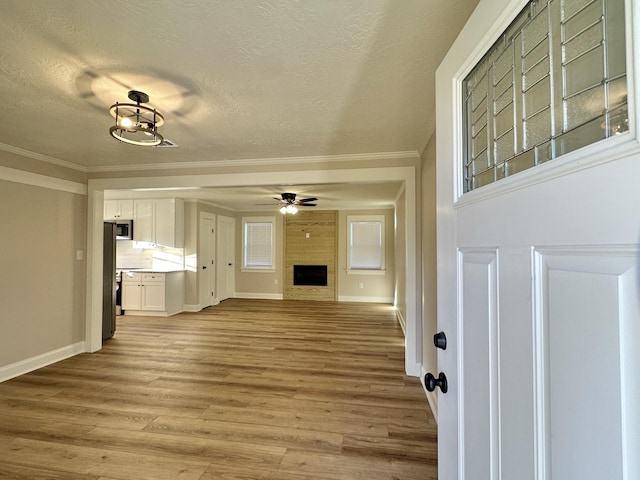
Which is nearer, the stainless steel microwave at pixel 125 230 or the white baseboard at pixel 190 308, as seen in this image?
the stainless steel microwave at pixel 125 230

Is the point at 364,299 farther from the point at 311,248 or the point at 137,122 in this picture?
the point at 137,122

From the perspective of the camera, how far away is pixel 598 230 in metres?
0.47

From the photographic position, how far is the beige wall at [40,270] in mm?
3072

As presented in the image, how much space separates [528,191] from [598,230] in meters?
0.19

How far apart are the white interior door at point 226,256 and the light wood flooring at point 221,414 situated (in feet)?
9.61

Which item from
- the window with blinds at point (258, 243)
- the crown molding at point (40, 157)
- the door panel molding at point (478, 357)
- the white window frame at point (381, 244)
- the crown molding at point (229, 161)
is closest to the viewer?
the door panel molding at point (478, 357)

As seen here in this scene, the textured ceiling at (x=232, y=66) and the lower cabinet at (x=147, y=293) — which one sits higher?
the textured ceiling at (x=232, y=66)

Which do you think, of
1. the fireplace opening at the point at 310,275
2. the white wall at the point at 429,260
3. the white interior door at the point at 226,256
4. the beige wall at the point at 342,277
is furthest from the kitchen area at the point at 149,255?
the white wall at the point at 429,260

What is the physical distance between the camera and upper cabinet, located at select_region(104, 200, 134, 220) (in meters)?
5.90

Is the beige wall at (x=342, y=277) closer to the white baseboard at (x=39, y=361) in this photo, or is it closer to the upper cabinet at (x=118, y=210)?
the upper cabinet at (x=118, y=210)

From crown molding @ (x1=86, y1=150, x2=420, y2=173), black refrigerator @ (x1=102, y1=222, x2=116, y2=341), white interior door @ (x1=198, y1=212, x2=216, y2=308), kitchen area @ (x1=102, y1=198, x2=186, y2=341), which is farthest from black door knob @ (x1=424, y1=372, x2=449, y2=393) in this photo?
white interior door @ (x1=198, y1=212, x2=216, y2=308)

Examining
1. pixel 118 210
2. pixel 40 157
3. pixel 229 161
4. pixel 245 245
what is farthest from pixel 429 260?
pixel 118 210

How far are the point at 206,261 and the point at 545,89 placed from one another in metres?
6.63

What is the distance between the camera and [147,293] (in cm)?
564
